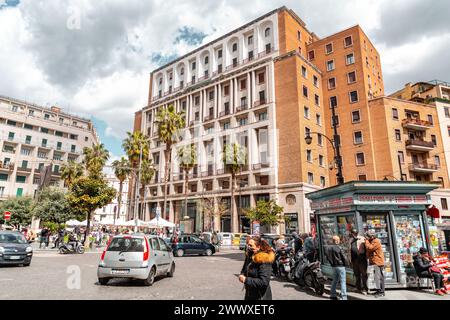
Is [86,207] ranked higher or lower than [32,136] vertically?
lower

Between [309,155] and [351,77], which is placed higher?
[351,77]

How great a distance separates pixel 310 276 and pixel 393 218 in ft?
11.1

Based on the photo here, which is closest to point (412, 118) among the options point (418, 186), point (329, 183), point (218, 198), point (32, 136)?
point (329, 183)

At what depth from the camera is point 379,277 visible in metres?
8.53

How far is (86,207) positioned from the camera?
2500 centimetres

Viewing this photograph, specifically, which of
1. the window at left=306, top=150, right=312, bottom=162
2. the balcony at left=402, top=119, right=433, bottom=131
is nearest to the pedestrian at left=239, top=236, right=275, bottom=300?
the window at left=306, top=150, right=312, bottom=162

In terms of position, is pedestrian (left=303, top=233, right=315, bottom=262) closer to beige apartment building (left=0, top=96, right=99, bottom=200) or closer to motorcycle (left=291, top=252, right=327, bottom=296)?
motorcycle (left=291, top=252, right=327, bottom=296)

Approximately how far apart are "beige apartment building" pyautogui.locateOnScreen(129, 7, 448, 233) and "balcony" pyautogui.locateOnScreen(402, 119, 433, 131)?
844 mm

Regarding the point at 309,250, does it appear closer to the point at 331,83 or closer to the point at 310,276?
the point at 310,276

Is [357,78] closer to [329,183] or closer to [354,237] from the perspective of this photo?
[329,183]

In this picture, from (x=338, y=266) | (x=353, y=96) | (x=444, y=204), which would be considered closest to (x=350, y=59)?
(x=353, y=96)

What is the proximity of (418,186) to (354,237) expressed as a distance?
296 centimetres

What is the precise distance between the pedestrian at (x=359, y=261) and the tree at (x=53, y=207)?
34.0m

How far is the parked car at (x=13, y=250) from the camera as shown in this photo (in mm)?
12383
